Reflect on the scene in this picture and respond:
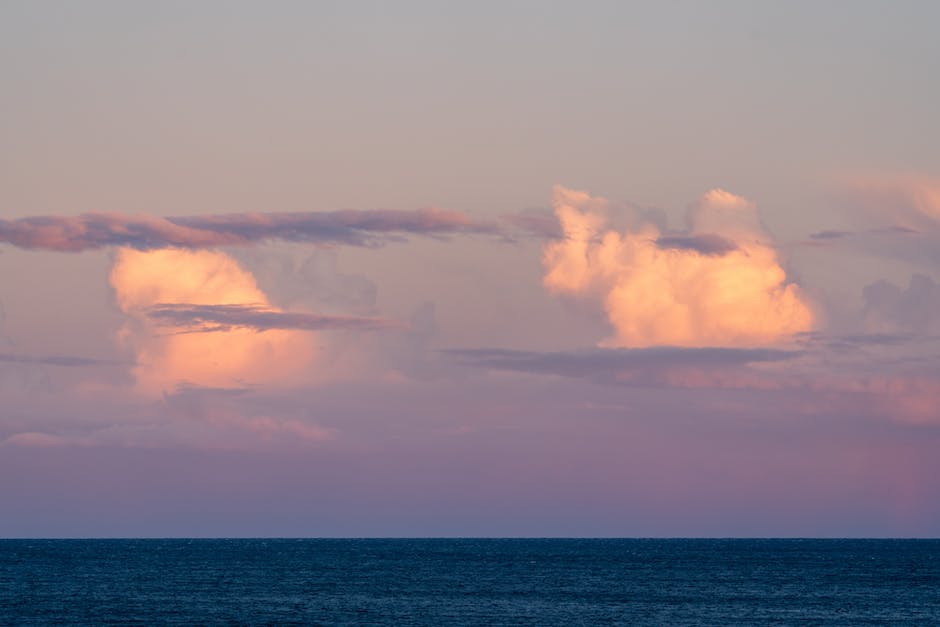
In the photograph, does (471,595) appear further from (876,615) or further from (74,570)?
A: (74,570)

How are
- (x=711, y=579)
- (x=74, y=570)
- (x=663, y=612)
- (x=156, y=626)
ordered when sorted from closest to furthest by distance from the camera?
(x=156, y=626), (x=663, y=612), (x=711, y=579), (x=74, y=570)

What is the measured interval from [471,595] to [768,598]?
30.9m

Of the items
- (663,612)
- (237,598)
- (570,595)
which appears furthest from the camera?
(570,595)

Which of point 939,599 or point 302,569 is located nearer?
point 939,599

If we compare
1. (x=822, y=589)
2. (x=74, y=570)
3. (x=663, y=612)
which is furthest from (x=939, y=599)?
(x=74, y=570)

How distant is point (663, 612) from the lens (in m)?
116

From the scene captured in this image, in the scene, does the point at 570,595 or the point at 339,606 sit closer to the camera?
the point at 339,606

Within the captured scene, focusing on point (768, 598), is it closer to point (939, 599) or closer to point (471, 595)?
point (939, 599)

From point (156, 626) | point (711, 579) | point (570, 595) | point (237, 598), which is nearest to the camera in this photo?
point (156, 626)

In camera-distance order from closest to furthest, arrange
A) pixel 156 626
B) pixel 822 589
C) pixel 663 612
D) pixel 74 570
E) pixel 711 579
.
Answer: pixel 156 626 < pixel 663 612 < pixel 822 589 < pixel 711 579 < pixel 74 570

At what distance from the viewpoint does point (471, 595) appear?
136 metres

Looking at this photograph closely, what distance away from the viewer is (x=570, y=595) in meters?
138

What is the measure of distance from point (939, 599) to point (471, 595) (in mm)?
49431

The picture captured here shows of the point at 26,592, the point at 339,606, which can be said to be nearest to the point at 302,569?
the point at 26,592
